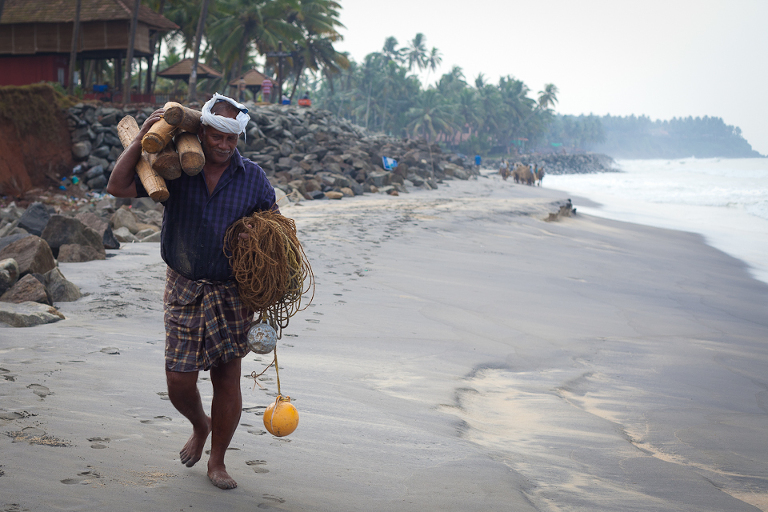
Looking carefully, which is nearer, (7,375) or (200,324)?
(200,324)

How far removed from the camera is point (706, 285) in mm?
9883

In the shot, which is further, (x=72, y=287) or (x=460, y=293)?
(x=460, y=293)

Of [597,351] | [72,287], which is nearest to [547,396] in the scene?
[597,351]

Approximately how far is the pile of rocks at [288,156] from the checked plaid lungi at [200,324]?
41.7 feet

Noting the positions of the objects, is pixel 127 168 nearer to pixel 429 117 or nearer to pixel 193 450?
pixel 193 450

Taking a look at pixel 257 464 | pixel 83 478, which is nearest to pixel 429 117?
pixel 257 464

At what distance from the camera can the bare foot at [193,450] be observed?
2768 mm

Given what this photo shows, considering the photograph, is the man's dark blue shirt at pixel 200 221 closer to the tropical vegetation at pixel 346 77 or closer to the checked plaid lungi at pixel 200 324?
the checked plaid lungi at pixel 200 324

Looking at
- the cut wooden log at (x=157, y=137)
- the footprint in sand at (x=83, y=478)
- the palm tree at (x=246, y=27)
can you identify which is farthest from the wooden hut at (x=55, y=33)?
the footprint in sand at (x=83, y=478)

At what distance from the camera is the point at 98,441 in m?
2.87

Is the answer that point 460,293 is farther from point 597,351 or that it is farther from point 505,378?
point 505,378

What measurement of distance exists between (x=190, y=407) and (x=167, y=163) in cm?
104

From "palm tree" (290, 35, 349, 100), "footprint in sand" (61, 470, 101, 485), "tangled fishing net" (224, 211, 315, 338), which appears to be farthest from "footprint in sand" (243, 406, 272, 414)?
"palm tree" (290, 35, 349, 100)

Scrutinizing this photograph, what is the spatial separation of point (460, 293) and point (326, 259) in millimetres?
1996
